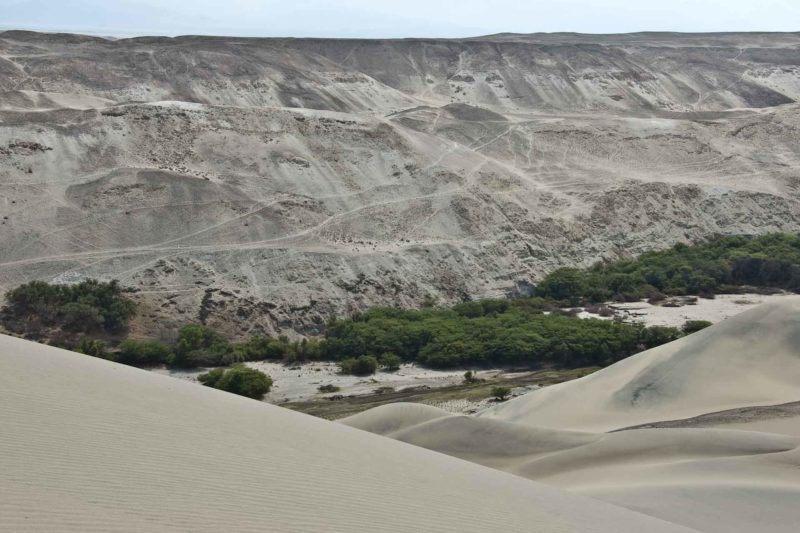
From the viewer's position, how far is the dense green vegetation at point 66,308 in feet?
102

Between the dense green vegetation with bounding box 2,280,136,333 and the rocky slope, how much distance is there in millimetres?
1198

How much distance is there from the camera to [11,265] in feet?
112

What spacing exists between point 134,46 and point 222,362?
38193 millimetres

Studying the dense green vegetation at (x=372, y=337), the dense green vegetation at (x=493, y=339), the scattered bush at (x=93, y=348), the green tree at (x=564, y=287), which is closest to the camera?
the scattered bush at (x=93, y=348)

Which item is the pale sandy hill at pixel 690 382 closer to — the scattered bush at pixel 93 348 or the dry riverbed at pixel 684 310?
the dry riverbed at pixel 684 310

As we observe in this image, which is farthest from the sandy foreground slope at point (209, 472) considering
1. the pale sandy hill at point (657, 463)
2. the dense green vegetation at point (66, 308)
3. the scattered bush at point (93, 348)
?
the dense green vegetation at point (66, 308)

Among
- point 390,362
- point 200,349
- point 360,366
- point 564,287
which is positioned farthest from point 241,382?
point 564,287

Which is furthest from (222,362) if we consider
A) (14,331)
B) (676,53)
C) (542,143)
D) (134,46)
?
(676,53)

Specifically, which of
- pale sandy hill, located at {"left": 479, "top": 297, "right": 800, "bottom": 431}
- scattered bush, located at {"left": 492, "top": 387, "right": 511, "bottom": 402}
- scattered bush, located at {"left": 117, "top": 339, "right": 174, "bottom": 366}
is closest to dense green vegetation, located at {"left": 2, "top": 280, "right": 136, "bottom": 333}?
scattered bush, located at {"left": 117, "top": 339, "right": 174, "bottom": 366}

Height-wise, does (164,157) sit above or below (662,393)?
above

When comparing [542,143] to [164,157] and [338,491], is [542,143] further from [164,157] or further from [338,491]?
[338,491]

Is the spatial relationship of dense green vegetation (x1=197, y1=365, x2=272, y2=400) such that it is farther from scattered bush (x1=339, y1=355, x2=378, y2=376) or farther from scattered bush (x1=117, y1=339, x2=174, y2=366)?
scattered bush (x1=339, y1=355, x2=378, y2=376)

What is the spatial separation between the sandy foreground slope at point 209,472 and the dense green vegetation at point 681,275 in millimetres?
25227

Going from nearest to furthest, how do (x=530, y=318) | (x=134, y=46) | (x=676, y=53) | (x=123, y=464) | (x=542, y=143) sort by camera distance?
(x=123, y=464)
(x=530, y=318)
(x=542, y=143)
(x=134, y=46)
(x=676, y=53)
